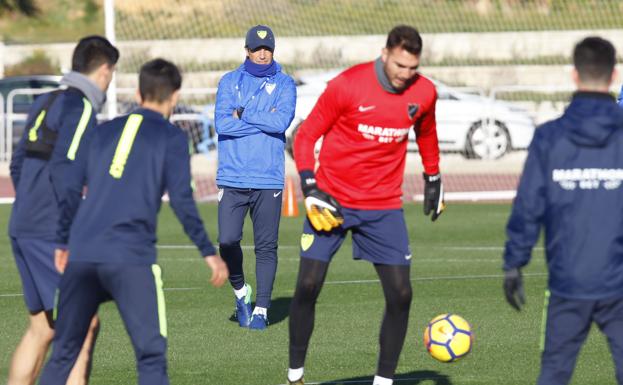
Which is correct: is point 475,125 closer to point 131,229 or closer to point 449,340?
point 449,340

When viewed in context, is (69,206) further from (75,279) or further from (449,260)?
(449,260)

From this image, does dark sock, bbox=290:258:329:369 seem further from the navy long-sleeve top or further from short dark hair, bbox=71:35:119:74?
short dark hair, bbox=71:35:119:74

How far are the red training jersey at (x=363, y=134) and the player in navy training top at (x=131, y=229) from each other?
1606 mm

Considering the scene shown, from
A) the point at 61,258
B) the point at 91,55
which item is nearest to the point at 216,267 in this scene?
the point at 61,258

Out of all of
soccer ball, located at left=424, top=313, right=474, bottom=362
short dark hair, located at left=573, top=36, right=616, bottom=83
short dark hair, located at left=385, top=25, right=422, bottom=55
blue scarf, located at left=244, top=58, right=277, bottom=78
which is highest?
short dark hair, located at left=385, top=25, right=422, bottom=55

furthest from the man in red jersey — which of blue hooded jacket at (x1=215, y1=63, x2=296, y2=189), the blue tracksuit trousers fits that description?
blue hooded jacket at (x1=215, y1=63, x2=296, y2=189)

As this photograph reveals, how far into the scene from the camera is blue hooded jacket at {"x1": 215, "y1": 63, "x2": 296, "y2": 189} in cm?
1068

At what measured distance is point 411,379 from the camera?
28.1 ft

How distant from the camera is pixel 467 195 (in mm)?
21438

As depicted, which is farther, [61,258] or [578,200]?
[61,258]

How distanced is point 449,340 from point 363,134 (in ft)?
4.64

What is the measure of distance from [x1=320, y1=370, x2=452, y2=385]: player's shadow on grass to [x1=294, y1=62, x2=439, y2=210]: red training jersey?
117cm

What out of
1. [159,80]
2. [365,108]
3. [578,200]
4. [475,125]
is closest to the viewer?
[578,200]

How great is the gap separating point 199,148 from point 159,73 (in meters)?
19.0
